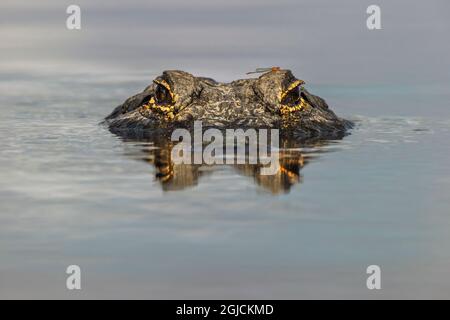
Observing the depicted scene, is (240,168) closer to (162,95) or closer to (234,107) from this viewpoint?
(234,107)

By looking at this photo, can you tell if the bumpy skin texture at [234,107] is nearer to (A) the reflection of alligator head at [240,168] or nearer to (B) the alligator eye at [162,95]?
(B) the alligator eye at [162,95]

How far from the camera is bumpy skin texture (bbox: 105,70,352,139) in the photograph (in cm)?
1592

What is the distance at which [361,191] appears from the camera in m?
10.6

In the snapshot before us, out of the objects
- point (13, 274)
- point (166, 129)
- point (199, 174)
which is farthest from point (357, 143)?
point (13, 274)

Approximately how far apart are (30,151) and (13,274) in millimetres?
6974

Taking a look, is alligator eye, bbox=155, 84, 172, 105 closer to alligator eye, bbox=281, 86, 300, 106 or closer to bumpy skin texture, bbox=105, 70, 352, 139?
bumpy skin texture, bbox=105, 70, 352, 139

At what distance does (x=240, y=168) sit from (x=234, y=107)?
434 centimetres

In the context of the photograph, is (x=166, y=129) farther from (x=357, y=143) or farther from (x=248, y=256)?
(x=248, y=256)

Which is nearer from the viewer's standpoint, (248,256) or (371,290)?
(371,290)

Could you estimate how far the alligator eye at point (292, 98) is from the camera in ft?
54.1

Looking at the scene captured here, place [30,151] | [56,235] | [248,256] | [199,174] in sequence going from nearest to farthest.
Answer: [248,256], [56,235], [199,174], [30,151]

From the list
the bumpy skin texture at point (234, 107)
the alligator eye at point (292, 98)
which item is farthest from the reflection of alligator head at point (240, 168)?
the alligator eye at point (292, 98)

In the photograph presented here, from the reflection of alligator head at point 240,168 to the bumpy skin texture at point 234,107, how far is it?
129 cm
